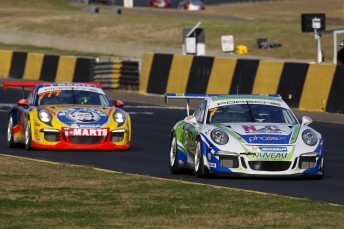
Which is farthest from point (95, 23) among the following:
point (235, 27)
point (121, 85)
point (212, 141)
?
point (212, 141)

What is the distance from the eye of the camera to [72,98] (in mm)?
21391

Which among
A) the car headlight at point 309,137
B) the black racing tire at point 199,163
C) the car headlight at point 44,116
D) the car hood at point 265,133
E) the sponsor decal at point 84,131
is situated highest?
the car hood at point 265,133

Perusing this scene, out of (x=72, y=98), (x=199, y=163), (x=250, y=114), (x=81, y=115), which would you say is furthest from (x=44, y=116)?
(x=199, y=163)

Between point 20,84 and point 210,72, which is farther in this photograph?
point 210,72

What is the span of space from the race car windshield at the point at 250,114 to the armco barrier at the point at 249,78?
36.0ft

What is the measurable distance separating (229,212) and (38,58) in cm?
2874

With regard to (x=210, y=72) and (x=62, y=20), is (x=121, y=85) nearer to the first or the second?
(x=210, y=72)

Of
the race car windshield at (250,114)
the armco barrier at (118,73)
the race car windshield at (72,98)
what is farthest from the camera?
the armco barrier at (118,73)

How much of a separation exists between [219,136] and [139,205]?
3.07 metres

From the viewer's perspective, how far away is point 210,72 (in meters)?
32.2

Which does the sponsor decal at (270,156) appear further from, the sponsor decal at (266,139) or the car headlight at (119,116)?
the car headlight at (119,116)

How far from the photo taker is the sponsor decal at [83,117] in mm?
20328

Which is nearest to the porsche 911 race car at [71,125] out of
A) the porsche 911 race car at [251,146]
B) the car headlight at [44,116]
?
the car headlight at [44,116]

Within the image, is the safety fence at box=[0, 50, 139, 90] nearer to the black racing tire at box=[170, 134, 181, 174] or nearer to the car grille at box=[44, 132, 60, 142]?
the car grille at box=[44, 132, 60, 142]
